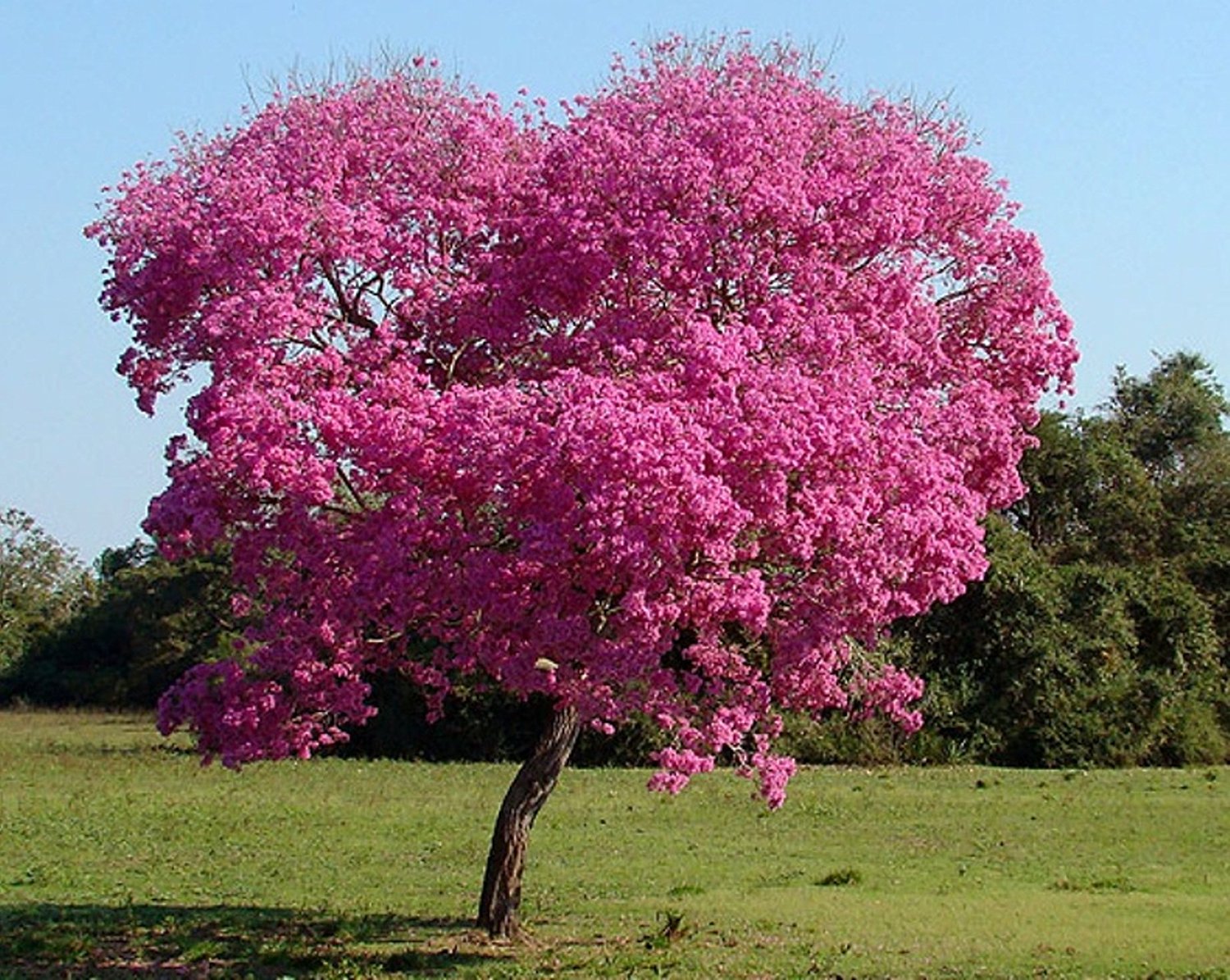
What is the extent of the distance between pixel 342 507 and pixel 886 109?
5780mm

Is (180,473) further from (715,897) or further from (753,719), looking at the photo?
(715,897)

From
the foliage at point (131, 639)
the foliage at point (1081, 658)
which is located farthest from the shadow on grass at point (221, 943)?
the foliage at point (131, 639)

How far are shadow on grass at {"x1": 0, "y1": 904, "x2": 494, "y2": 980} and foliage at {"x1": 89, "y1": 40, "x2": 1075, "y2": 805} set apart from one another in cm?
178

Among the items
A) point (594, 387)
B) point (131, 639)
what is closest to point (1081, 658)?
point (594, 387)

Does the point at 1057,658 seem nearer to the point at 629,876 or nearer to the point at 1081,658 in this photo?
the point at 1081,658

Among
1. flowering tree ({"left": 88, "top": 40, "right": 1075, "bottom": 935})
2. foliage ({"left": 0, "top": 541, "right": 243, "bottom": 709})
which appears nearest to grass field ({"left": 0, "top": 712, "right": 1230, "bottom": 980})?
flowering tree ({"left": 88, "top": 40, "right": 1075, "bottom": 935})

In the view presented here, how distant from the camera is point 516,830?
15.4m

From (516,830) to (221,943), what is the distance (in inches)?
110

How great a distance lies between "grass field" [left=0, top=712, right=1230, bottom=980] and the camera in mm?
14469

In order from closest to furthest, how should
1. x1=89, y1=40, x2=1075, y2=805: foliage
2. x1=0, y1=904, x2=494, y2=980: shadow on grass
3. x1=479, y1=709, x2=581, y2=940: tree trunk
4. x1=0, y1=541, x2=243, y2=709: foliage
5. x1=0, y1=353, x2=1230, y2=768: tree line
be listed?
1. x1=89, y1=40, x2=1075, y2=805: foliage
2. x1=0, y1=904, x2=494, y2=980: shadow on grass
3. x1=479, y1=709, x2=581, y2=940: tree trunk
4. x1=0, y1=353, x2=1230, y2=768: tree line
5. x1=0, y1=541, x2=243, y2=709: foliage

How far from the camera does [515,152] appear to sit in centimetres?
1491

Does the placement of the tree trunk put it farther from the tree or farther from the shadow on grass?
the tree

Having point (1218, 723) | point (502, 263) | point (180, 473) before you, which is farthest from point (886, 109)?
point (1218, 723)

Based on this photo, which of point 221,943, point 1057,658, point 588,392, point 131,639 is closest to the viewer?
point 588,392
